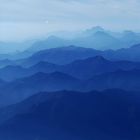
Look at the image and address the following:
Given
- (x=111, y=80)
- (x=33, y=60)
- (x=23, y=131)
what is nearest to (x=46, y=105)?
(x=23, y=131)

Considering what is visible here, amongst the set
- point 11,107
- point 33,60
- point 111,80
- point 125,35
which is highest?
point 11,107

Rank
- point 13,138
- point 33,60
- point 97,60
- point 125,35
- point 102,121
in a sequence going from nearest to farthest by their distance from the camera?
point 13,138 < point 102,121 < point 97,60 < point 33,60 < point 125,35

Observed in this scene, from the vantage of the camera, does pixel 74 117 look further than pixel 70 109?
No

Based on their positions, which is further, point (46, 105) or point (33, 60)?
point (33, 60)

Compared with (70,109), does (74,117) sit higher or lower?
higher

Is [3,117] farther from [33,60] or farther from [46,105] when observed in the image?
[33,60]

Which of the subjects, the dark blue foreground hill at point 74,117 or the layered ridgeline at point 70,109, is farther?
the layered ridgeline at point 70,109

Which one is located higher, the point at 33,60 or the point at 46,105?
the point at 46,105

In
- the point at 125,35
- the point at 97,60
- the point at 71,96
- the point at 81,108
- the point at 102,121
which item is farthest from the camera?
the point at 125,35

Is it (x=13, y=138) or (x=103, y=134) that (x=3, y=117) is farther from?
(x=103, y=134)

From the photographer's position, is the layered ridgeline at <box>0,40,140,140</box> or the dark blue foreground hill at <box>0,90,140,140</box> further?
the layered ridgeline at <box>0,40,140,140</box>

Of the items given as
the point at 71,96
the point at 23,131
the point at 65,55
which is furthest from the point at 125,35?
the point at 23,131
